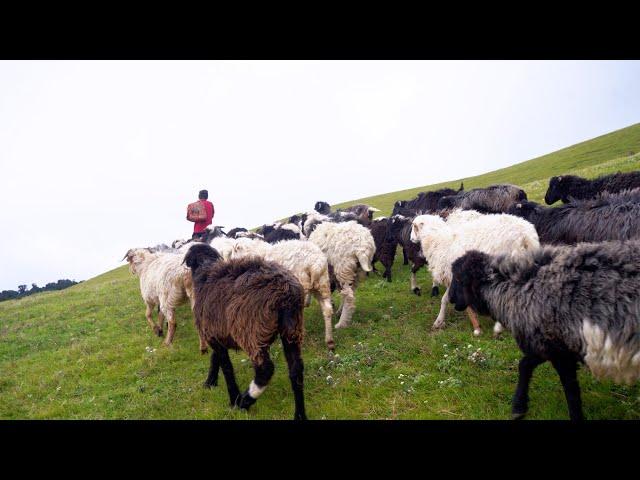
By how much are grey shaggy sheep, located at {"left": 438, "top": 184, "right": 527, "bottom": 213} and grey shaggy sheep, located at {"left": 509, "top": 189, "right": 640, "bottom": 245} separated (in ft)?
17.8

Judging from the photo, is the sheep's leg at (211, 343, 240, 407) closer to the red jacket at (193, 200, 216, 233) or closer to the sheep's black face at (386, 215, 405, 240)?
the sheep's black face at (386, 215, 405, 240)

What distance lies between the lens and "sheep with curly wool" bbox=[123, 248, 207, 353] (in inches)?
373

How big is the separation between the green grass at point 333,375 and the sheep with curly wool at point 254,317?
646mm

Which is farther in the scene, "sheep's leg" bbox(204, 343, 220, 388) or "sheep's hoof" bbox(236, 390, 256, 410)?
"sheep's leg" bbox(204, 343, 220, 388)

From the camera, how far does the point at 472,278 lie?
543 cm

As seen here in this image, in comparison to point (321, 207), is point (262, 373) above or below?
below

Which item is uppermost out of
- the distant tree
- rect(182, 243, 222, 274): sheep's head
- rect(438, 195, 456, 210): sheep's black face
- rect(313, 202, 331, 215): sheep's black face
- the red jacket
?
the red jacket

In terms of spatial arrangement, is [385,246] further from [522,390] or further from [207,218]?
[522,390]

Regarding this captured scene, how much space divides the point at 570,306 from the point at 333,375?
3.91m

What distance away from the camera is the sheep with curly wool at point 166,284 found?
31.1 ft

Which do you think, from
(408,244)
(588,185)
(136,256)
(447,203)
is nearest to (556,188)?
(588,185)

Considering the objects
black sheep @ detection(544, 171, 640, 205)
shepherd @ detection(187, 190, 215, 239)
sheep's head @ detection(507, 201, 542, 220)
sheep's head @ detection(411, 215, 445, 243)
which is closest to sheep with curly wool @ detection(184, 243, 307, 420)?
sheep's head @ detection(411, 215, 445, 243)
